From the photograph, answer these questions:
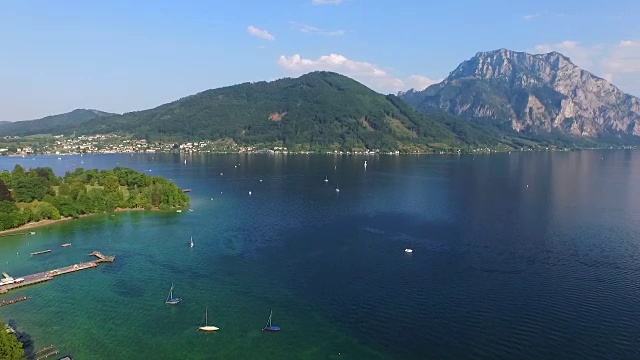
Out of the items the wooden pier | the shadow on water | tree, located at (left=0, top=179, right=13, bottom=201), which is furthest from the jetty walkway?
tree, located at (left=0, top=179, right=13, bottom=201)

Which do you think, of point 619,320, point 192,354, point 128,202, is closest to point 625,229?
point 619,320

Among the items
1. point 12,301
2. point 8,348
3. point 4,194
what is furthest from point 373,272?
point 4,194

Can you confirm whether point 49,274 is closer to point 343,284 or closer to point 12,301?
→ point 12,301

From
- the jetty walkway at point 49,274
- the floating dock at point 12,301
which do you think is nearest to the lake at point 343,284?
the floating dock at point 12,301

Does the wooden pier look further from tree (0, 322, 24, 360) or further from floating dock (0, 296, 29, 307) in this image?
floating dock (0, 296, 29, 307)

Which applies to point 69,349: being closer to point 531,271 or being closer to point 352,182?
point 531,271

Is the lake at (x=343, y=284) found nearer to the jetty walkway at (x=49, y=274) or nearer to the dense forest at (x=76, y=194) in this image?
the jetty walkway at (x=49, y=274)
